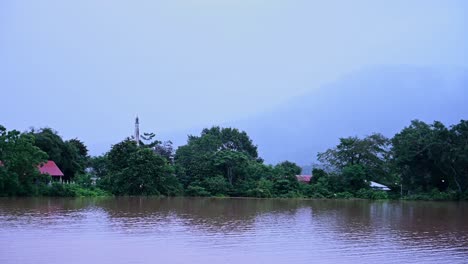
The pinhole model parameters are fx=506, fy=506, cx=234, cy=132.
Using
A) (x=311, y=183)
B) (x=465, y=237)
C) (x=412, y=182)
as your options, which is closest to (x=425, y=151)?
(x=412, y=182)

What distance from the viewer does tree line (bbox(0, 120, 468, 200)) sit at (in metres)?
36.9

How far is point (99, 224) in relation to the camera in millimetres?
18812

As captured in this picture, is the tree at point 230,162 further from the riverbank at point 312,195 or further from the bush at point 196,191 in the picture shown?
the bush at point 196,191

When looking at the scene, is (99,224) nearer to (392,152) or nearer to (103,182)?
(103,182)

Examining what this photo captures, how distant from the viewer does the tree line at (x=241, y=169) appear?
3688cm

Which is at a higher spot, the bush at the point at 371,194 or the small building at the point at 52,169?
the small building at the point at 52,169

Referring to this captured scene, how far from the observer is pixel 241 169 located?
46906 mm

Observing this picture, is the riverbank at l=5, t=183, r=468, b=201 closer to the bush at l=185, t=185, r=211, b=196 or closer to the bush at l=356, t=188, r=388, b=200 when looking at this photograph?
the bush at l=356, t=188, r=388, b=200

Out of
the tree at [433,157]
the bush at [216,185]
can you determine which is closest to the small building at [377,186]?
the tree at [433,157]

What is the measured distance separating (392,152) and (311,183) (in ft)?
27.6

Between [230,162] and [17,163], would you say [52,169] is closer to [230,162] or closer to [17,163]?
[17,163]

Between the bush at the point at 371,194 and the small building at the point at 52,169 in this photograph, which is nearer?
the small building at the point at 52,169

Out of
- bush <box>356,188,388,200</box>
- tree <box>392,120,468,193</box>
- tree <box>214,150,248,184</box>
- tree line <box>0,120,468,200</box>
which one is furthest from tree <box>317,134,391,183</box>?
tree <box>214,150,248,184</box>

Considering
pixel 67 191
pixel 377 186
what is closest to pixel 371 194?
pixel 377 186
